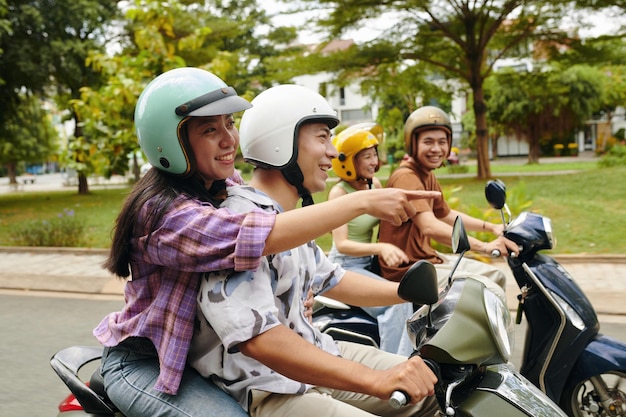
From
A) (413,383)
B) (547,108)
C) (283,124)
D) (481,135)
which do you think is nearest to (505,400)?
(413,383)

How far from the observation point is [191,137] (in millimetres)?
1962

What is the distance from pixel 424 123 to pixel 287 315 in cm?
207

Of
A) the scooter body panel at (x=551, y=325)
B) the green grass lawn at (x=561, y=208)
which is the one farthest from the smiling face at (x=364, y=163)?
the green grass lawn at (x=561, y=208)

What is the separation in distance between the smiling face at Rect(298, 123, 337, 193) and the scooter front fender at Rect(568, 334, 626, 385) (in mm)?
1687

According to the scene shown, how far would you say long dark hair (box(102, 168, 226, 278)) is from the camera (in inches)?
74.0

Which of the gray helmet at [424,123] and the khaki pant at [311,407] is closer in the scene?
the khaki pant at [311,407]

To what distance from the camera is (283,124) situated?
2.09m

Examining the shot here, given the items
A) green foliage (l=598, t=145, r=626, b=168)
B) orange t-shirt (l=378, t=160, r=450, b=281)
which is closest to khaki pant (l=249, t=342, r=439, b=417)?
orange t-shirt (l=378, t=160, r=450, b=281)

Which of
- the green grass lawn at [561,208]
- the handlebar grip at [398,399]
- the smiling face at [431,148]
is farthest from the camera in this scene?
the green grass lawn at [561,208]

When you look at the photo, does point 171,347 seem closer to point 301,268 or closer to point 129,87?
point 301,268

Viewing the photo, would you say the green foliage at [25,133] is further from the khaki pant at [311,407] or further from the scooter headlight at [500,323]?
the scooter headlight at [500,323]

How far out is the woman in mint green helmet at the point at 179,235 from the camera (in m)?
1.75

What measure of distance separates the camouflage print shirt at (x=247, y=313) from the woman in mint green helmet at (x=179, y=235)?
0.05 m

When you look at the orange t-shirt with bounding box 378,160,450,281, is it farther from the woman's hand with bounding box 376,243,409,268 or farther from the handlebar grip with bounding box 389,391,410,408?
the handlebar grip with bounding box 389,391,410,408
